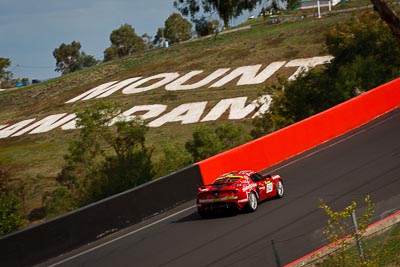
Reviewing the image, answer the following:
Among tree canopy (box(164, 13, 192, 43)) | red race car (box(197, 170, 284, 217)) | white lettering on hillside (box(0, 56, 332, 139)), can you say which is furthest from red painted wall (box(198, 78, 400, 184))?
tree canopy (box(164, 13, 192, 43))

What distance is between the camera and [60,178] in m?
36.6

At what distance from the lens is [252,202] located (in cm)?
1886

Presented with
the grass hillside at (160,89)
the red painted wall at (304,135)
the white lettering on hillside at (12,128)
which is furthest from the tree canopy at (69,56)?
the red painted wall at (304,135)

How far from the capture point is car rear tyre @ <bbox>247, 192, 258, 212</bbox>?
18.7m

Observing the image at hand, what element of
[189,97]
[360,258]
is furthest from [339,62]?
[360,258]

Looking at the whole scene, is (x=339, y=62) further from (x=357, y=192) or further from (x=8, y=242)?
(x=8, y=242)

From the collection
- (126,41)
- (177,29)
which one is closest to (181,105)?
(177,29)

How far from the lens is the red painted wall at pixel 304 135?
25.5 metres

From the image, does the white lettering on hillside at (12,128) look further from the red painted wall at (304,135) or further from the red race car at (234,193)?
the red race car at (234,193)

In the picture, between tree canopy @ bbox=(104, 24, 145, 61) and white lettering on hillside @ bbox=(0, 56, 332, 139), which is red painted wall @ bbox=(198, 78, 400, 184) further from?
tree canopy @ bbox=(104, 24, 145, 61)

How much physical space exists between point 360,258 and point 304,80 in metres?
33.1

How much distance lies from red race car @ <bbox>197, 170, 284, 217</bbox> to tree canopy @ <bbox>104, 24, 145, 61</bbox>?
137 metres

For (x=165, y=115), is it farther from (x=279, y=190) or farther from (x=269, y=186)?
(x=269, y=186)

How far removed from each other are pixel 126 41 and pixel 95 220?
139231mm
